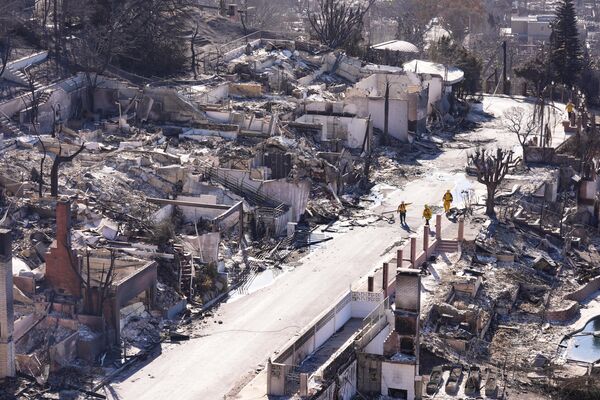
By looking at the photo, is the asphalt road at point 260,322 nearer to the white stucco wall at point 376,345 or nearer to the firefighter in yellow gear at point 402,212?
the firefighter in yellow gear at point 402,212

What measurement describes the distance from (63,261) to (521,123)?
2927 centimetres

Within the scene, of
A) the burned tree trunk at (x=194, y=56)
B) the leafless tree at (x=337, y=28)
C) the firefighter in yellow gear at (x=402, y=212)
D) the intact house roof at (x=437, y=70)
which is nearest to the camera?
the firefighter in yellow gear at (x=402, y=212)

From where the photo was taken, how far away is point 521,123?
58.1 m

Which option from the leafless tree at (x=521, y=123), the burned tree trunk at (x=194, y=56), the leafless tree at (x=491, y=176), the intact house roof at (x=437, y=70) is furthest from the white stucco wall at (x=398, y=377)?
the intact house roof at (x=437, y=70)

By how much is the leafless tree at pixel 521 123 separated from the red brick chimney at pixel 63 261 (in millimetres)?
22761

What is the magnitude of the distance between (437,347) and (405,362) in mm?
3068

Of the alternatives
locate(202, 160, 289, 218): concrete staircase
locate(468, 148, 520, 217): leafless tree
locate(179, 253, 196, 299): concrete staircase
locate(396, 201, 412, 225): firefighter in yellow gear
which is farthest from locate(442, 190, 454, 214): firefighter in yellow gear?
locate(179, 253, 196, 299): concrete staircase

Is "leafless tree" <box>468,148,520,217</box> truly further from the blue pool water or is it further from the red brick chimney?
Result: the red brick chimney

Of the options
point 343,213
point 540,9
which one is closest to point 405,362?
point 343,213

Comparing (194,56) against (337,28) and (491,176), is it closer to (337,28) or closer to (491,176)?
(337,28)

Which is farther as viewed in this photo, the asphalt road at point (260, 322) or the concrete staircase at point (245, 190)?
the concrete staircase at point (245, 190)

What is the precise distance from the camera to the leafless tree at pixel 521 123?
176ft

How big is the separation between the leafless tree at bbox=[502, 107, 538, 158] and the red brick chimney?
74.7 ft

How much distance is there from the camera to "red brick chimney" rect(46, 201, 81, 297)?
3198 cm
